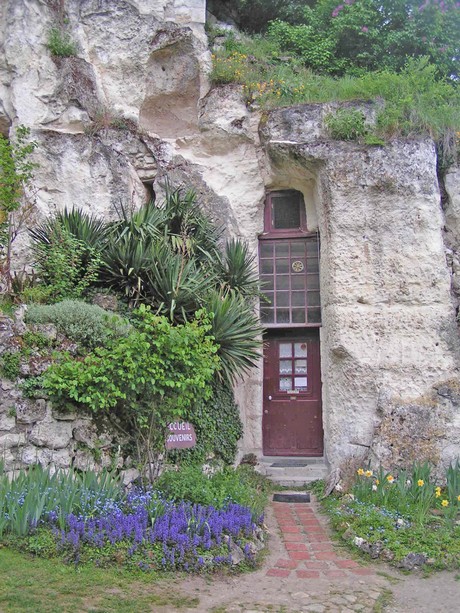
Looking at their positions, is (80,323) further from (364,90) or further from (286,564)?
(364,90)

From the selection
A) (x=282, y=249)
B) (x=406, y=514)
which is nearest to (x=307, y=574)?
(x=406, y=514)

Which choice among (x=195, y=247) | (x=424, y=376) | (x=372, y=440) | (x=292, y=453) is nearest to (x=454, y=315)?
(x=424, y=376)

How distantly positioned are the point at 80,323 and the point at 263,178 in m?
5.32

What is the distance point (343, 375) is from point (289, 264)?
96.8 inches

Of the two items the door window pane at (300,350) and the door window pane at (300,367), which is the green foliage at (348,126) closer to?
the door window pane at (300,350)

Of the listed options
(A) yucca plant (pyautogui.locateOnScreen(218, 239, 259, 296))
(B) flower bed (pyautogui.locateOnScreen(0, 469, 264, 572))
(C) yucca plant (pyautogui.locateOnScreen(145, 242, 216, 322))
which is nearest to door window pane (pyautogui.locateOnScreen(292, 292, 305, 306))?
(A) yucca plant (pyautogui.locateOnScreen(218, 239, 259, 296))

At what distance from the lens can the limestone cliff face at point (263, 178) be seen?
948cm

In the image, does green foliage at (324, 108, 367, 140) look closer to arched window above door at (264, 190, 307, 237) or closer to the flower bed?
arched window above door at (264, 190, 307, 237)

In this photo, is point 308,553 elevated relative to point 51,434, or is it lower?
lower

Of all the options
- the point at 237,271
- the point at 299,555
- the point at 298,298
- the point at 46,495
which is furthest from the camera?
the point at 298,298

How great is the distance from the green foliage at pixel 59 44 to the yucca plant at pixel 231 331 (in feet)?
19.9

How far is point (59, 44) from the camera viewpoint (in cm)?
1106

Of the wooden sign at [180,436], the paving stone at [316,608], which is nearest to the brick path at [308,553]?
the paving stone at [316,608]

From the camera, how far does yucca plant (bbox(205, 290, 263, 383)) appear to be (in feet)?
26.4
